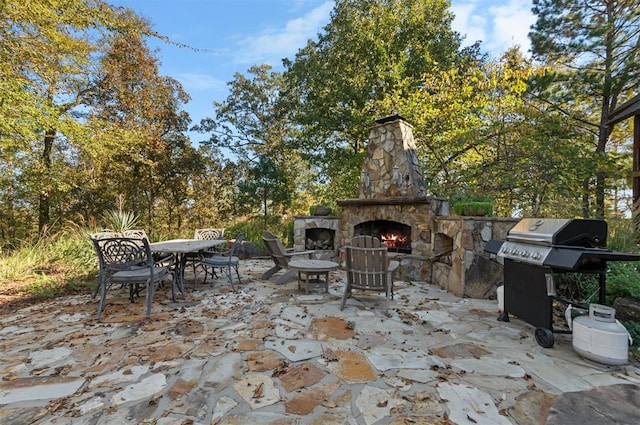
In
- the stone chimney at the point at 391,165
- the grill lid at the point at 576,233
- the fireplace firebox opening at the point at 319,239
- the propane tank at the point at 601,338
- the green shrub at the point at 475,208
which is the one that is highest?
the stone chimney at the point at 391,165

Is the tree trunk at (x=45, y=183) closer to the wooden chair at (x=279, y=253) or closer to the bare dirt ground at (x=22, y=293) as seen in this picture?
A: the bare dirt ground at (x=22, y=293)

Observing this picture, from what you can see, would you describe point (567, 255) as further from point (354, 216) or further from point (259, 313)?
point (354, 216)

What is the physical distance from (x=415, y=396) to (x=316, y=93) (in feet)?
31.2

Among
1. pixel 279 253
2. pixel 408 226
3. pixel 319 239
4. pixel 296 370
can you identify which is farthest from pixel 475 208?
pixel 319 239

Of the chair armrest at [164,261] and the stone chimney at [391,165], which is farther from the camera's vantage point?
the stone chimney at [391,165]

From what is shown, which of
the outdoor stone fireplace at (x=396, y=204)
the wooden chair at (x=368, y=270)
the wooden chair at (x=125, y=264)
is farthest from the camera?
the outdoor stone fireplace at (x=396, y=204)

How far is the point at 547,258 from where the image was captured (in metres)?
2.31

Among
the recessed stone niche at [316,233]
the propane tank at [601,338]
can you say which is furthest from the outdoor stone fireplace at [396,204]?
the propane tank at [601,338]

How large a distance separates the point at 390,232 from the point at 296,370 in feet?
15.2

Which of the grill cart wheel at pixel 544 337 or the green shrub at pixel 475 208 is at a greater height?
the green shrub at pixel 475 208

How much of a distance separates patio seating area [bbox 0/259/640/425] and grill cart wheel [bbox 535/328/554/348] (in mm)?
55

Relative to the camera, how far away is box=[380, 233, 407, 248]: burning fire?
6008 mm

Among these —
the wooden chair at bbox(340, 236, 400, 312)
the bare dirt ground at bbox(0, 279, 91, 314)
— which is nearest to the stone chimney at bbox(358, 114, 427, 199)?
the wooden chair at bbox(340, 236, 400, 312)

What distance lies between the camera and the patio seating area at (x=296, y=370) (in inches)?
64.9
